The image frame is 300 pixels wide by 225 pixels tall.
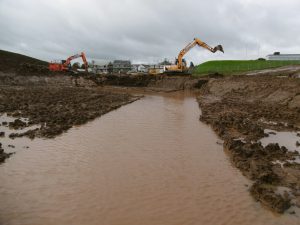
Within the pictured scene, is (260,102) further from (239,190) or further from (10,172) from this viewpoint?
(10,172)

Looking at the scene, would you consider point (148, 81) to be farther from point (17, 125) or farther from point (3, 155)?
point (3, 155)

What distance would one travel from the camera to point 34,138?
9891mm

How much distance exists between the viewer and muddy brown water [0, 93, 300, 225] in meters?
5.11

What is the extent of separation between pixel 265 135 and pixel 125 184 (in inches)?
251

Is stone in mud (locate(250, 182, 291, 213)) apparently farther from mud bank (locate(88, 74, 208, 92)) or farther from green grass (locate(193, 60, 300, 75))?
green grass (locate(193, 60, 300, 75))

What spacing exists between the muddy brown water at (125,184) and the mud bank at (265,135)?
337mm

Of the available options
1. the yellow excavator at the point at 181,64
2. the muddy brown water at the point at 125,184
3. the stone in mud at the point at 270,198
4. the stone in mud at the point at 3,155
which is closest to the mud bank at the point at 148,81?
the yellow excavator at the point at 181,64

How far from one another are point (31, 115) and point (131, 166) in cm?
831

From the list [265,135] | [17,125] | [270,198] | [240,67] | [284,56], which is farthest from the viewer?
[284,56]

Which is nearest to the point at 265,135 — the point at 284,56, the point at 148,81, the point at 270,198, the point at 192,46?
the point at 270,198

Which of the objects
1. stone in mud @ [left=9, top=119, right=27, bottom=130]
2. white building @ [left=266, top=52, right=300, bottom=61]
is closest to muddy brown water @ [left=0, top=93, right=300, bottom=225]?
stone in mud @ [left=9, top=119, right=27, bottom=130]

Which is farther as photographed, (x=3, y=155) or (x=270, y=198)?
(x=3, y=155)

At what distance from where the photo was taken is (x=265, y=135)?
410 inches

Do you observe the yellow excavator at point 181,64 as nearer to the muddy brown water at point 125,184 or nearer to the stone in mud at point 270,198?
the muddy brown water at point 125,184
